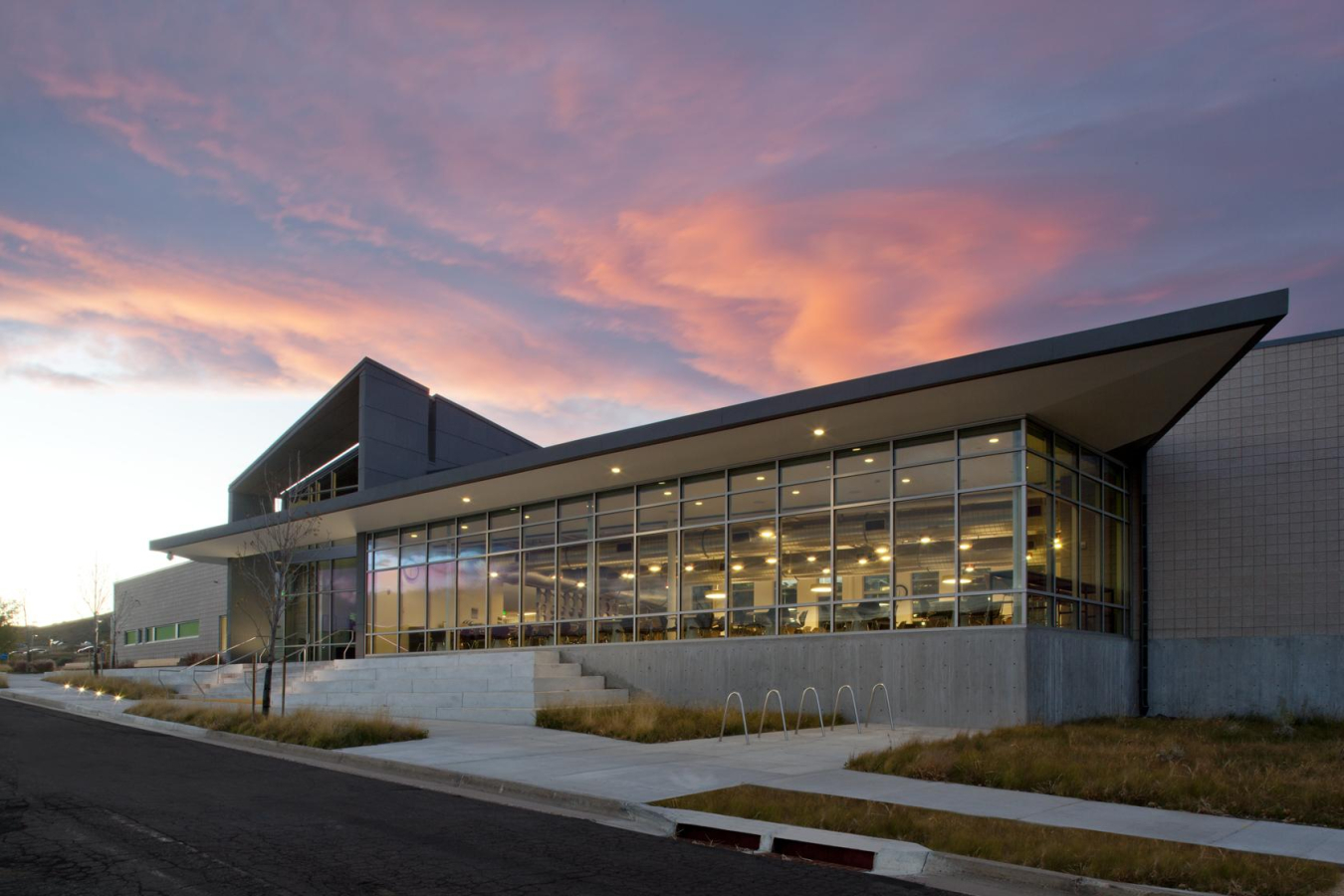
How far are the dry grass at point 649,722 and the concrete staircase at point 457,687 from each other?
97 cm

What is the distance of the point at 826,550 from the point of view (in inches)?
918

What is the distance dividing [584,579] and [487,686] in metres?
5.36

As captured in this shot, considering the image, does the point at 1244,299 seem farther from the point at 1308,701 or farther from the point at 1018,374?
the point at 1308,701

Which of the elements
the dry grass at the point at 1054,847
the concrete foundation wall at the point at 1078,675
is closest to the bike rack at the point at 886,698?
the concrete foundation wall at the point at 1078,675

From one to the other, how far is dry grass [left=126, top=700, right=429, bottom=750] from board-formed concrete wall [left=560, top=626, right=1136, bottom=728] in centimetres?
742

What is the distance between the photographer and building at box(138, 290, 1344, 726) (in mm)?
19766

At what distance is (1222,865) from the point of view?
27.5 feet

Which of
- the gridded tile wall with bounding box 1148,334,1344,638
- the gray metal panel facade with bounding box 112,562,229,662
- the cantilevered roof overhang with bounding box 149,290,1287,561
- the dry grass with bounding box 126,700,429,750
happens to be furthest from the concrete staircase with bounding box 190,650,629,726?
the gray metal panel facade with bounding box 112,562,229,662

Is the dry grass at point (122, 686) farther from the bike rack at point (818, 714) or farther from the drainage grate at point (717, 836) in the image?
the drainage grate at point (717, 836)

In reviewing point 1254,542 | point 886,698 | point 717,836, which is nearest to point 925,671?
point 886,698

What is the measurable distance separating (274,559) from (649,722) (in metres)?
14.7

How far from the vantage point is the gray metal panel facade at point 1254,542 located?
73.4ft

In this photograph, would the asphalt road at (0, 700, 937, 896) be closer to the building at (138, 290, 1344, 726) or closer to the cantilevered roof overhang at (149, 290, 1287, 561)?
the cantilevered roof overhang at (149, 290, 1287, 561)

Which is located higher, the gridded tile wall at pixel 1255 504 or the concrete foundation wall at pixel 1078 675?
the gridded tile wall at pixel 1255 504
